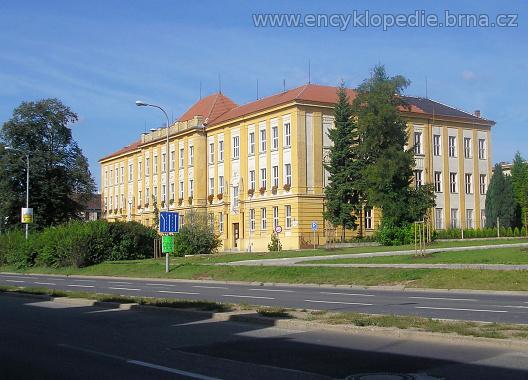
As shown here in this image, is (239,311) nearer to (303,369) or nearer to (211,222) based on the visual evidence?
(303,369)

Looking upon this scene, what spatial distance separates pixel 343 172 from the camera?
58000 millimetres

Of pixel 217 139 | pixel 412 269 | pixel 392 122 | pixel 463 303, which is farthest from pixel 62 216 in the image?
pixel 463 303

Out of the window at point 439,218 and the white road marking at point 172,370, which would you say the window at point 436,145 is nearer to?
the window at point 439,218

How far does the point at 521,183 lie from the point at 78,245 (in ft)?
164

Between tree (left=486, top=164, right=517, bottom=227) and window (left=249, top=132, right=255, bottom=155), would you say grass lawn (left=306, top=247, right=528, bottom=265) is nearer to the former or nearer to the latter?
window (left=249, top=132, right=255, bottom=155)

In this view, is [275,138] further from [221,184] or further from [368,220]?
[368,220]

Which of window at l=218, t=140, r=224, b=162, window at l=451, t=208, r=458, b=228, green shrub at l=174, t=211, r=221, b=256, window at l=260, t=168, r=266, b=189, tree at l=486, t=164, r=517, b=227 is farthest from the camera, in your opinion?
window at l=218, t=140, r=224, b=162

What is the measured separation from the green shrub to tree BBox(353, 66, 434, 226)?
13461 millimetres

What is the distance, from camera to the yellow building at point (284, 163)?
62.9m

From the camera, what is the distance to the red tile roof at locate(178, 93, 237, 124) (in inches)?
3135

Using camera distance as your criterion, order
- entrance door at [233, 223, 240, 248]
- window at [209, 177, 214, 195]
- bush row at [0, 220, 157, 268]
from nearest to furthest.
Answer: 1. bush row at [0, 220, 157, 268]
2. entrance door at [233, 223, 240, 248]
3. window at [209, 177, 214, 195]

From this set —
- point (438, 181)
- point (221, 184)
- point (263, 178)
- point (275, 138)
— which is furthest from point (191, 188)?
point (438, 181)

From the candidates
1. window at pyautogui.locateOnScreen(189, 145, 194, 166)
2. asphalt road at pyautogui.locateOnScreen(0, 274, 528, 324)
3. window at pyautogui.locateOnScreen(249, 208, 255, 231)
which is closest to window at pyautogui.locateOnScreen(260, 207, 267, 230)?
window at pyautogui.locateOnScreen(249, 208, 255, 231)

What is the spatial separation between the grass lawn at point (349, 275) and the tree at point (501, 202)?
42.3m
